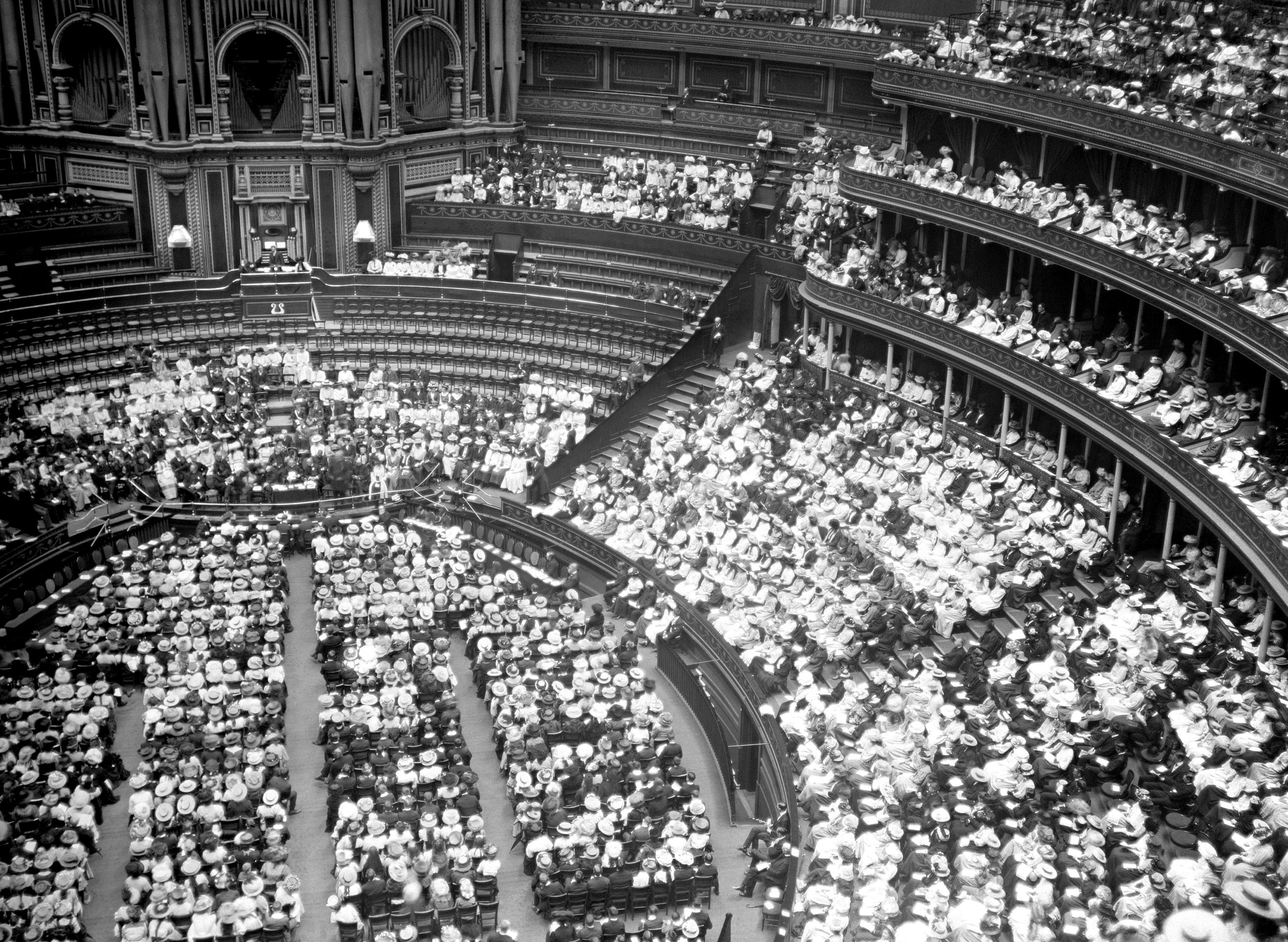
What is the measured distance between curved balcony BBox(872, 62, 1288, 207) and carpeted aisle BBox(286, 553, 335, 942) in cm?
2415

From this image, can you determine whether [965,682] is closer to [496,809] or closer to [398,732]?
[496,809]

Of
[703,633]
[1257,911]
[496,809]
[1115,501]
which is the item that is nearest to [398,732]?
[496,809]

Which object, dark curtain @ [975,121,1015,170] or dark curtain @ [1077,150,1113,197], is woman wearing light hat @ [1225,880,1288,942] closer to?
dark curtain @ [1077,150,1113,197]

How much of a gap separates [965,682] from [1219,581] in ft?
20.4

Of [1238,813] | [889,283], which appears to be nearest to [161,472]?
[889,283]

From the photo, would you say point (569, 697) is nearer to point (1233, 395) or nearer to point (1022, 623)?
point (1022, 623)

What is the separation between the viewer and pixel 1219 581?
1396 inches

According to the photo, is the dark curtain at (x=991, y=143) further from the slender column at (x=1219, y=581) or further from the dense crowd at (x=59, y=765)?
the dense crowd at (x=59, y=765)

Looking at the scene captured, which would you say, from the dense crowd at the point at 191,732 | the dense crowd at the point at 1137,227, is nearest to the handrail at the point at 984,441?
the dense crowd at the point at 1137,227

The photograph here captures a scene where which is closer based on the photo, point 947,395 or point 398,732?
point 398,732

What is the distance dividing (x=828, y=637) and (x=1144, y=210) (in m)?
15.3

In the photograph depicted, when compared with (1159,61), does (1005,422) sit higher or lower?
lower

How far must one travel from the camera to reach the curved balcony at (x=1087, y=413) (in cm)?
3275

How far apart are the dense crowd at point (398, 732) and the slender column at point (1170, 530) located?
17.4 meters
